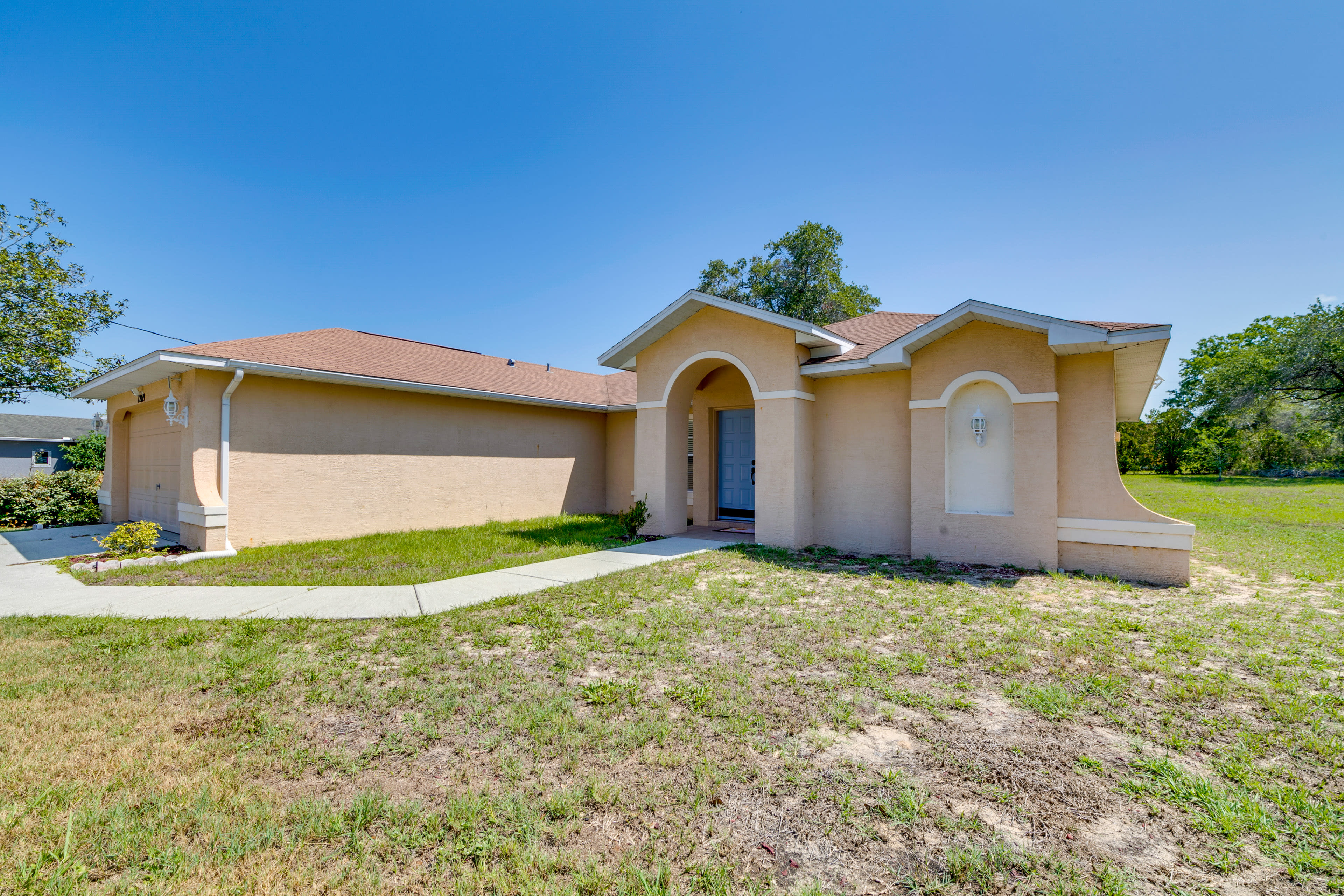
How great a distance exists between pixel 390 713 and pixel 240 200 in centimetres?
2059

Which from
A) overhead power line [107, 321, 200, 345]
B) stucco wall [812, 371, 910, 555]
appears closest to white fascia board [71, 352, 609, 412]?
stucco wall [812, 371, 910, 555]

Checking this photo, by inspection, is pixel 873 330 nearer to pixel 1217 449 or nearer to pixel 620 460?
pixel 620 460

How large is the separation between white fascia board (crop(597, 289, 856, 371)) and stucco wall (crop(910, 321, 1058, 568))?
5.52 feet

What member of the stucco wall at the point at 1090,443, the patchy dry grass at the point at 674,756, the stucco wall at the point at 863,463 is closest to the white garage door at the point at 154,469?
the patchy dry grass at the point at 674,756

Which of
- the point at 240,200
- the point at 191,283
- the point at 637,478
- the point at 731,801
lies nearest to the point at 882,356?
the point at 637,478

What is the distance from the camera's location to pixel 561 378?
633 inches

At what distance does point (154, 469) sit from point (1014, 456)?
54.1ft

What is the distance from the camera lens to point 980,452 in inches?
333

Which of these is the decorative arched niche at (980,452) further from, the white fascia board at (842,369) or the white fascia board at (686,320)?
the white fascia board at (686,320)

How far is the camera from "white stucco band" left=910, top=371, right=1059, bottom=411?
7.70 m

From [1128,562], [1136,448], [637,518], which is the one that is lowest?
[1128,562]

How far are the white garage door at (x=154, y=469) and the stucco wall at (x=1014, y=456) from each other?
13.3 m

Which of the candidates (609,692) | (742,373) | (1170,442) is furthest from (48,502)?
(1170,442)

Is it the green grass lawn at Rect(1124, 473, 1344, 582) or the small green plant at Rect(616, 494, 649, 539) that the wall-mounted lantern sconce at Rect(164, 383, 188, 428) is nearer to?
the small green plant at Rect(616, 494, 649, 539)
